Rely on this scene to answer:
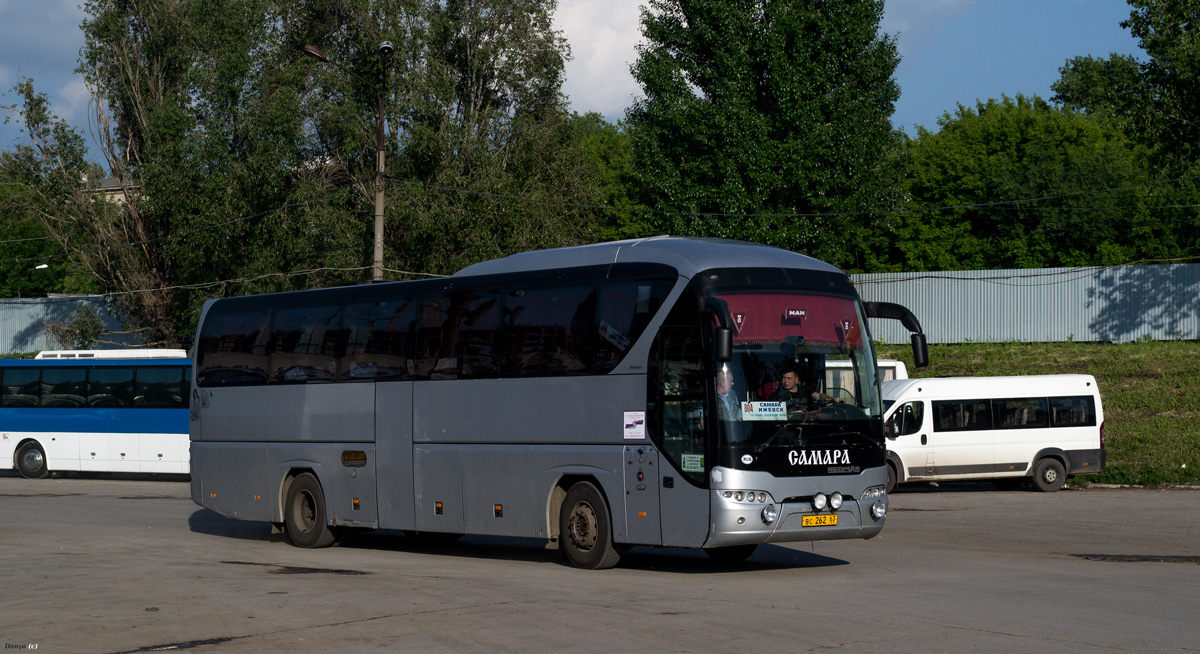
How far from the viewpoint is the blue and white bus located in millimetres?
31953

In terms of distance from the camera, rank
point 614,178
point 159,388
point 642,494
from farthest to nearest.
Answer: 1. point 614,178
2. point 159,388
3. point 642,494

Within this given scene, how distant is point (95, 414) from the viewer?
32.8 meters

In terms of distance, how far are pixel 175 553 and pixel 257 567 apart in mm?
2116

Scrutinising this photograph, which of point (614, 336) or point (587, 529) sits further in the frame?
point (587, 529)

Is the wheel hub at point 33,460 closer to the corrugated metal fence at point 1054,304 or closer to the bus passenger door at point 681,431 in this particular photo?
the bus passenger door at point 681,431

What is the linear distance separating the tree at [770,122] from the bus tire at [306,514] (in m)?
27.1

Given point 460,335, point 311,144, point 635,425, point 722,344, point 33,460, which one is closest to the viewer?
point 722,344

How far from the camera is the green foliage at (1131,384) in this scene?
2847cm

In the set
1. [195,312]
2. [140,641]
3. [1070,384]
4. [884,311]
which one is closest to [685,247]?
[884,311]

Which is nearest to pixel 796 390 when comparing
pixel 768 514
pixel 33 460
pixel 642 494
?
pixel 768 514

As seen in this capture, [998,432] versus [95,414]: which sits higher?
[95,414]

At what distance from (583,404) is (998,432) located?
16004 millimetres

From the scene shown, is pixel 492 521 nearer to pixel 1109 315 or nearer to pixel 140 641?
pixel 140 641

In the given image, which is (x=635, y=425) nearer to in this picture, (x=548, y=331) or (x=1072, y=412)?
(x=548, y=331)
